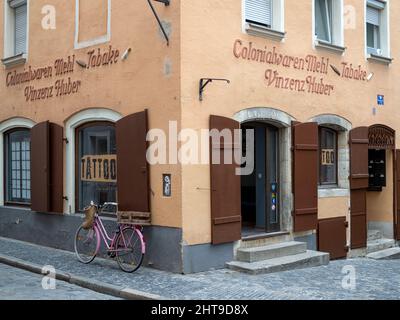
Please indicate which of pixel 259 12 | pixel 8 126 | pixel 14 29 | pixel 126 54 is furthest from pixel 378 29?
→ pixel 8 126

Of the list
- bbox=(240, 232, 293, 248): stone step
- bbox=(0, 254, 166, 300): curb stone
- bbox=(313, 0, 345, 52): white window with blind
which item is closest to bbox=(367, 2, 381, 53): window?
bbox=(313, 0, 345, 52): white window with blind

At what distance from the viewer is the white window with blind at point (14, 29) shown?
12383 millimetres

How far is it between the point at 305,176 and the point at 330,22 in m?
3.64

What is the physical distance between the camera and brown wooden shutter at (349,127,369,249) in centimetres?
1195

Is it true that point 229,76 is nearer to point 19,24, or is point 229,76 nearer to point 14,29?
point 19,24

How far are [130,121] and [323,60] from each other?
4.51m

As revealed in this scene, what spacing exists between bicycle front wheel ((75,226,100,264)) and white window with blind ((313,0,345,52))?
20.5 ft

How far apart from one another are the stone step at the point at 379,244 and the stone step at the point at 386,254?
0.10 metres

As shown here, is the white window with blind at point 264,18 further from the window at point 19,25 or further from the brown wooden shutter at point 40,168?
the window at point 19,25

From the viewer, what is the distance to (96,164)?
34.0ft

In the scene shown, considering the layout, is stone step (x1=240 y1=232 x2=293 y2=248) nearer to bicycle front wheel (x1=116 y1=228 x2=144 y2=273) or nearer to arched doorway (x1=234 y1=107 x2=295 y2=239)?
arched doorway (x1=234 y1=107 x2=295 y2=239)
